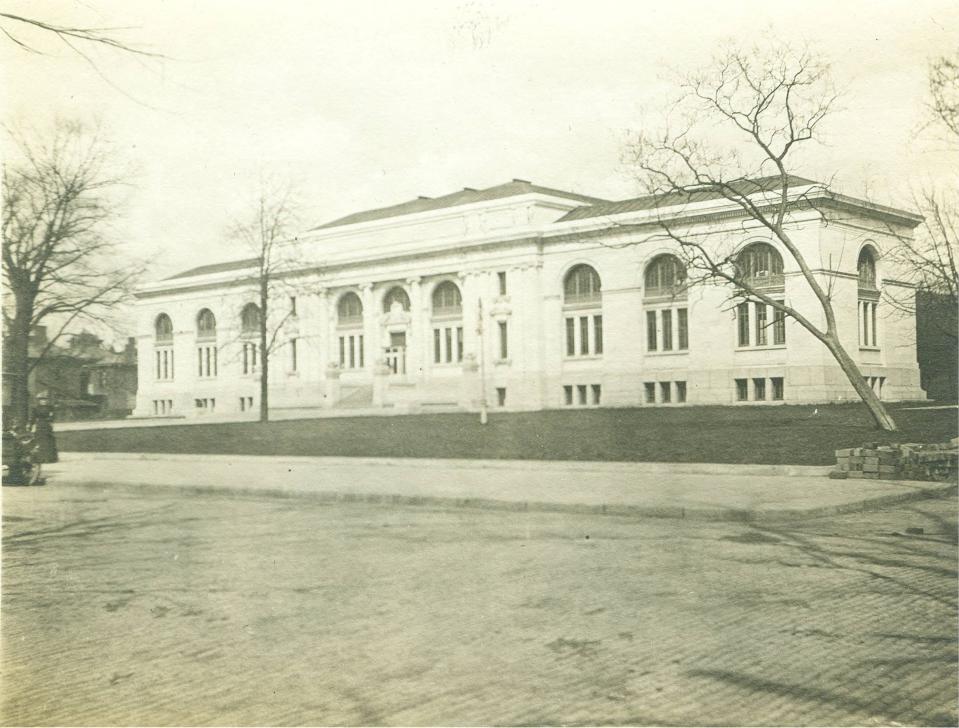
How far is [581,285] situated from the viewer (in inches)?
1378

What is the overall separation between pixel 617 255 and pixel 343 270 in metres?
15.1

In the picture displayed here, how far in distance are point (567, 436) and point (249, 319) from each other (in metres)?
7.99

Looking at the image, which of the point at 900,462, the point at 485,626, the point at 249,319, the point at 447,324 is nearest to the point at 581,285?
the point at 447,324

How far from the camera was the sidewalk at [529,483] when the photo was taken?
12.5 metres

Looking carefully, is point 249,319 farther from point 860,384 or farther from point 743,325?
point 743,325

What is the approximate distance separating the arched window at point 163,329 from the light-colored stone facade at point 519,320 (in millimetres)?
127

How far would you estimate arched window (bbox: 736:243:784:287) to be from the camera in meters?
23.0

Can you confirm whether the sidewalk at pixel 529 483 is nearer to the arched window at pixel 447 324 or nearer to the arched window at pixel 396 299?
the arched window at pixel 396 299

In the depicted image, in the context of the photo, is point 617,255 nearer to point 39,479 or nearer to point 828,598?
point 39,479

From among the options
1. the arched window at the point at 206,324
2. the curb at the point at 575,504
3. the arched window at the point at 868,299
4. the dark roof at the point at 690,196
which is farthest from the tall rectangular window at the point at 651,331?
the curb at the point at 575,504

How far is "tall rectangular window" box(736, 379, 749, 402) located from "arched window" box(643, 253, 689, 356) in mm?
2000

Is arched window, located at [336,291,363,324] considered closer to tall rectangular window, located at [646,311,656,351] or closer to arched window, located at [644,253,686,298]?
tall rectangular window, located at [646,311,656,351]

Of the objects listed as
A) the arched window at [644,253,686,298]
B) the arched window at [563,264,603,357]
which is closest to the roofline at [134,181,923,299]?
the arched window at [563,264,603,357]

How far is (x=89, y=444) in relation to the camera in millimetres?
20906
